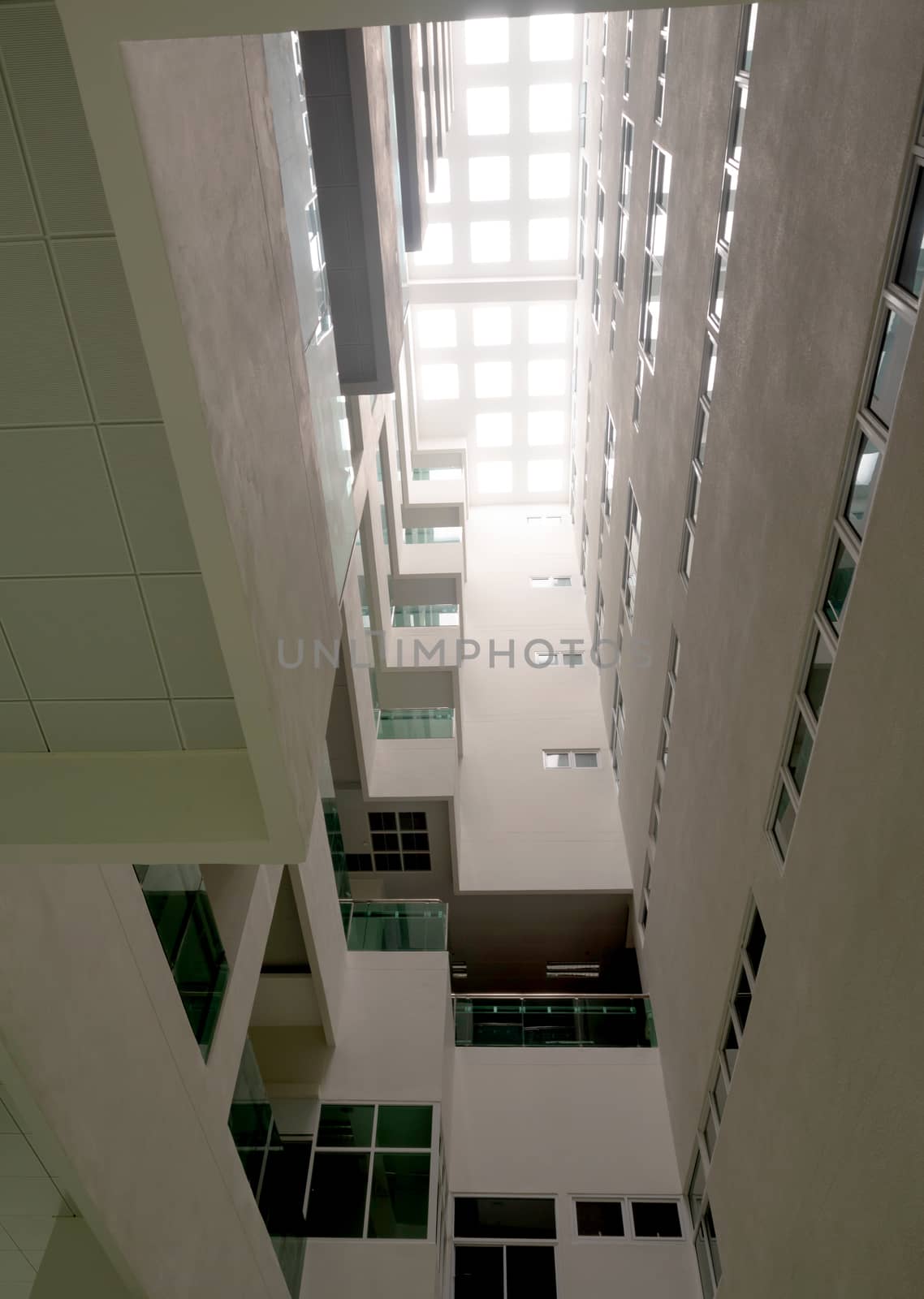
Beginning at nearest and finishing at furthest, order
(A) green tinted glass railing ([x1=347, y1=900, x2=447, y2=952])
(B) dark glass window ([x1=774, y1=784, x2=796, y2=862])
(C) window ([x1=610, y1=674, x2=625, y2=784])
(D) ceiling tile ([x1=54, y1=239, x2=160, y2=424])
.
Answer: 1. (D) ceiling tile ([x1=54, y1=239, x2=160, y2=424])
2. (B) dark glass window ([x1=774, y1=784, x2=796, y2=862])
3. (A) green tinted glass railing ([x1=347, y1=900, x2=447, y2=952])
4. (C) window ([x1=610, y1=674, x2=625, y2=784])

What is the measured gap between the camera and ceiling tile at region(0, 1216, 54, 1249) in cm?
616

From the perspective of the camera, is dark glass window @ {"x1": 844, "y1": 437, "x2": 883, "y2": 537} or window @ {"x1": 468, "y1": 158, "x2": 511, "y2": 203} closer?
dark glass window @ {"x1": 844, "y1": 437, "x2": 883, "y2": 537}

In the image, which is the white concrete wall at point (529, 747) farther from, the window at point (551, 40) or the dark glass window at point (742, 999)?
the window at point (551, 40)

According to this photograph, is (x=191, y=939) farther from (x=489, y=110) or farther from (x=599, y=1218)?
(x=489, y=110)

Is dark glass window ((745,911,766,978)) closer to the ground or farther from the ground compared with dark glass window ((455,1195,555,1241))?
farther from the ground

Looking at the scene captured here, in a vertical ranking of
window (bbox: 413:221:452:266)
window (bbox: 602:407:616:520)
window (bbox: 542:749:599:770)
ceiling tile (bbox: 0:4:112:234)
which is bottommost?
ceiling tile (bbox: 0:4:112:234)

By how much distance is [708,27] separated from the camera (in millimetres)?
10234

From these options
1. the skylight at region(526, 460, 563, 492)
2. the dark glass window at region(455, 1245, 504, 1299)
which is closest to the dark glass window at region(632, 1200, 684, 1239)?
the dark glass window at region(455, 1245, 504, 1299)

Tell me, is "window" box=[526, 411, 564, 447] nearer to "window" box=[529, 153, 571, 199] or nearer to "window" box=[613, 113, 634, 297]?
"window" box=[529, 153, 571, 199]

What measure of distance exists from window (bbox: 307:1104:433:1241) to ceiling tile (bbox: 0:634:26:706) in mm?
8936

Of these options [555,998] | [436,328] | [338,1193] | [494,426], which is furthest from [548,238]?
[338,1193]

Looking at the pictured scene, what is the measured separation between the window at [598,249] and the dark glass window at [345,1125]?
1863 centimetres

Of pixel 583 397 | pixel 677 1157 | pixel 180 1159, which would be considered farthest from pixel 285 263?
pixel 583 397

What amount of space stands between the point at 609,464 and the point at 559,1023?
12093mm
